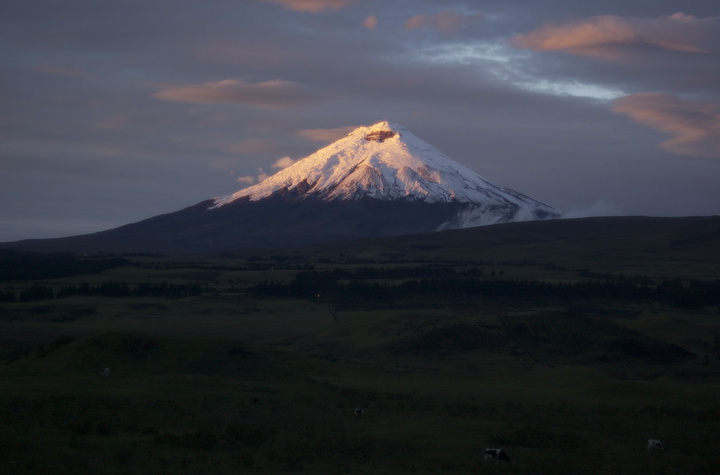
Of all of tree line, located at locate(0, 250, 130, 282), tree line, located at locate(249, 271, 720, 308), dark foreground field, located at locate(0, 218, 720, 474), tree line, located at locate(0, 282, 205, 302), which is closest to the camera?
dark foreground field, located at locate(0, 218, 720, 474)

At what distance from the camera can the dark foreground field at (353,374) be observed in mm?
21781

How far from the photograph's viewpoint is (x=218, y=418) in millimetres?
26234

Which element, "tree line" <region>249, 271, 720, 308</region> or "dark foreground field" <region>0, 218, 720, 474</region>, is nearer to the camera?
"dark foreground field" <region>0, 218, 720, 474</region>

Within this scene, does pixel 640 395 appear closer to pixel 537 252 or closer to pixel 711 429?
pixel 711 429

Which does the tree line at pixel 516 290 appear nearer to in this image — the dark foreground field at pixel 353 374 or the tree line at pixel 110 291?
the dark foreground field at pixel 353 374

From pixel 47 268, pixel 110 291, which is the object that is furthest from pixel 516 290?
pixel 47 268

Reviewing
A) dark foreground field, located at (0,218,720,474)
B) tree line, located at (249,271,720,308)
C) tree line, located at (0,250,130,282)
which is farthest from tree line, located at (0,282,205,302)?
tree line, located at (0,250,130,282)

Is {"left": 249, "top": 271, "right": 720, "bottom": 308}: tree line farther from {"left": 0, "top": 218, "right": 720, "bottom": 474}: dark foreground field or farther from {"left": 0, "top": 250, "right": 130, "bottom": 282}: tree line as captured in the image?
{"left": 0, "top": 250, "right": 130, "bottom": 282}: tree line

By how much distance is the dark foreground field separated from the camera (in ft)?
71.5

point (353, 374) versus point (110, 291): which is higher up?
point (110, 291)

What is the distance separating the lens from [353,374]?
145 feet

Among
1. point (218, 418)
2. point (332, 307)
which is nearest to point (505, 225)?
point (332, 307)

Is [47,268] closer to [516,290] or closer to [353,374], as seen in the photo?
[516,290]

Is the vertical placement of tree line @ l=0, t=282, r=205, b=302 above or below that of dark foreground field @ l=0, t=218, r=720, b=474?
above
